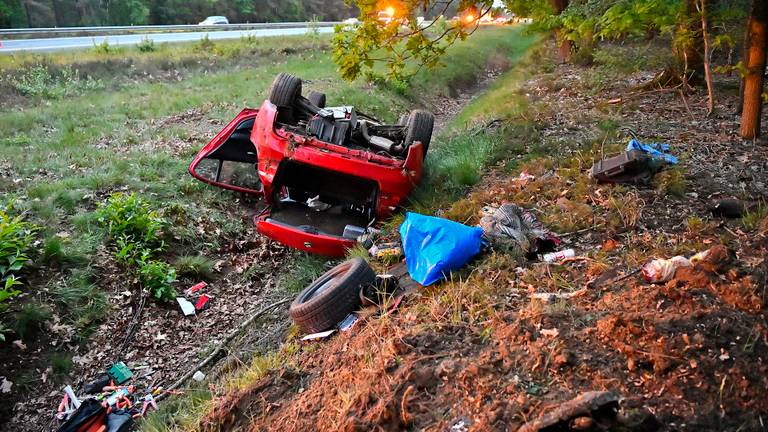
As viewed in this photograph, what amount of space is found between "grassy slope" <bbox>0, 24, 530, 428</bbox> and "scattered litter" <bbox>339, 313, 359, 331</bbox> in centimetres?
189

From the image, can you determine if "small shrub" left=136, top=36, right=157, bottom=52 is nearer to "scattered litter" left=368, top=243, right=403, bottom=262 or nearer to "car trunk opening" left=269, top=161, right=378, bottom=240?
"car trunk opening" left=269, top=161, right=378, bottom=240

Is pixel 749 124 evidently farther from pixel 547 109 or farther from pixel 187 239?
pixel 187 239

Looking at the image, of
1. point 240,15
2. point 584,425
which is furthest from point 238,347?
point 240,15

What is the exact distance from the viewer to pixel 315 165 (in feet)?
21.3

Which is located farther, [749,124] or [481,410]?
[749,124]

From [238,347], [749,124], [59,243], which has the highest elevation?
[749,124]

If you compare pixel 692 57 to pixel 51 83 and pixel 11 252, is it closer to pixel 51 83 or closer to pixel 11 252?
pixel 11 252

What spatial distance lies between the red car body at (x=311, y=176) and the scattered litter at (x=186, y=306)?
112cm

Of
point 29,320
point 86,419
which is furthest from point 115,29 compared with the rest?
point 86,419

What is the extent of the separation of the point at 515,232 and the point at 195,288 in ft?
11.4

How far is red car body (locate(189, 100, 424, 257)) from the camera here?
6402 mm

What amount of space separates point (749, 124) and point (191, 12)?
30235 millimetres

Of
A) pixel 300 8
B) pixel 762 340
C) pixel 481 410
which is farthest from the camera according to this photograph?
pixel 300 8

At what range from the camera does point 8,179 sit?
7.03 m
